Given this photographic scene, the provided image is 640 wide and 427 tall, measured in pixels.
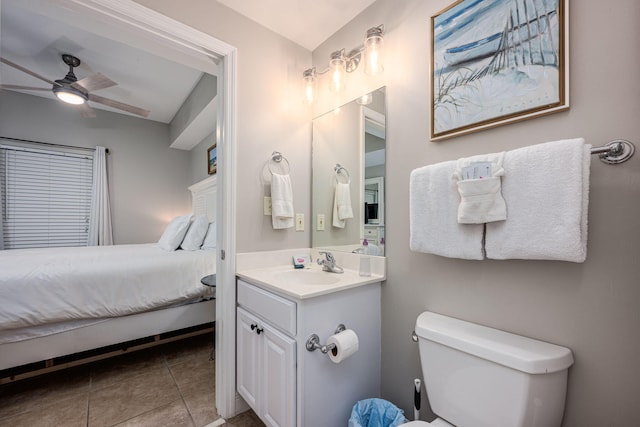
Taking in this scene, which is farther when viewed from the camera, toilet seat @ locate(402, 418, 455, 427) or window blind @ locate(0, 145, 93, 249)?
window blind @ locate(0, 145, 93, 249)

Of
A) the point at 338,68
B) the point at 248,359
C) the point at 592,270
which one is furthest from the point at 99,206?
the point at 592,270

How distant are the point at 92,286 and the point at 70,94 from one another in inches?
74.3

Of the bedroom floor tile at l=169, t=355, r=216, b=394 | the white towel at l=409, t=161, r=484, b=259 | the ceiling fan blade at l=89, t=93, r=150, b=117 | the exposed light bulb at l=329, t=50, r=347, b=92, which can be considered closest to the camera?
the white towel at l=409, t=161, r=484, b=259

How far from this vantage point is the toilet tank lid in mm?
785

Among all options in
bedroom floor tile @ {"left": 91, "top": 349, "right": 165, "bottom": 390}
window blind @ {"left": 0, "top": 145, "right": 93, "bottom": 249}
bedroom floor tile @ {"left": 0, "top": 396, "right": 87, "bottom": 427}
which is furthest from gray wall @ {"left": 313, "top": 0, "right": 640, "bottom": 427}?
window blind @ {"left": 0, "top": 145, "right": 93, "bottom": 249}

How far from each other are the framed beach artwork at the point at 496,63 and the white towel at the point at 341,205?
2.11 ft

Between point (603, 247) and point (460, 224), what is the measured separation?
393 millimetres

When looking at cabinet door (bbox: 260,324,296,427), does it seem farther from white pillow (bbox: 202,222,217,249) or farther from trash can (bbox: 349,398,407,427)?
white pillow (bbox: 202,222,217,249)

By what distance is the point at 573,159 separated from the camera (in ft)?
2.46

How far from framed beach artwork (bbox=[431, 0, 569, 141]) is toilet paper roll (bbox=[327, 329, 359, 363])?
38.1 inches

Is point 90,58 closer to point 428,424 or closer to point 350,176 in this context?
point 350,176

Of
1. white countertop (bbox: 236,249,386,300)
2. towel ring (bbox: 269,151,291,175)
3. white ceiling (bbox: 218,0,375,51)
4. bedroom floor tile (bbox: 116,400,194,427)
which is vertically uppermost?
white ceiling (bbox: 218,0,375,51)

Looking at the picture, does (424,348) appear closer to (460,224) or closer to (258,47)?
(460,224)

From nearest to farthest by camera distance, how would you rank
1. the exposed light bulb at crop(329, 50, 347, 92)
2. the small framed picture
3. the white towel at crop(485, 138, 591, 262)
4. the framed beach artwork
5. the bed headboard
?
the white towel at crop(485, 138, 591, 262)
the framed beach artwork
the exposed light bulb at crop(329, 50, 347, 92)
the bed headboard
the small framed picture
